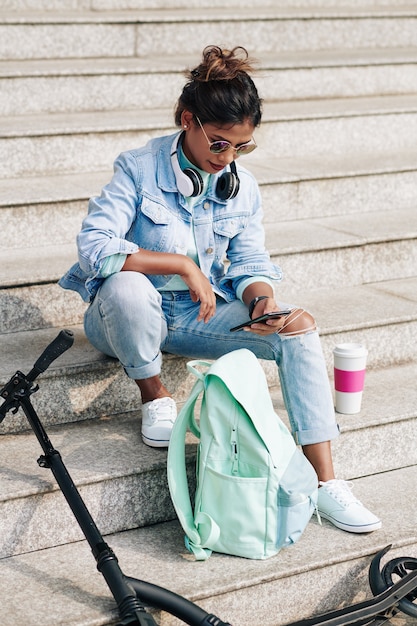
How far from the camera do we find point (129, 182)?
2930 mm

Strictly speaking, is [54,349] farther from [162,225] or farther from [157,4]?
[157,4]

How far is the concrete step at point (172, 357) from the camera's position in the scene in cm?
307

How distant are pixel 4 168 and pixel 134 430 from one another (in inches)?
60.0

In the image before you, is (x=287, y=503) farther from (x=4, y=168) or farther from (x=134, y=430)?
(x=4, y=168)

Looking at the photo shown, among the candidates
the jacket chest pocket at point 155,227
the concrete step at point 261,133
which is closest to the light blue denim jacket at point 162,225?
the jacket chest pocket at point 155,227

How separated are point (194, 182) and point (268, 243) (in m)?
0.93

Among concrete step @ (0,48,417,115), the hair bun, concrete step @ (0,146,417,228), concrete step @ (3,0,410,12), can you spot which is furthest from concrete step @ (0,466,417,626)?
A: concrete step @ (3,0,410,12)

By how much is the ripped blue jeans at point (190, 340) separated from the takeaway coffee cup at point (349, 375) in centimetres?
23

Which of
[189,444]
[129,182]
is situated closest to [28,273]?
[129,182]

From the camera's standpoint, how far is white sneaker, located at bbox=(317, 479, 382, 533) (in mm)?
2830

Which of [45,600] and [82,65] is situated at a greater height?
[82,65]

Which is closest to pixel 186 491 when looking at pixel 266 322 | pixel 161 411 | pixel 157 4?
pixel 161 411

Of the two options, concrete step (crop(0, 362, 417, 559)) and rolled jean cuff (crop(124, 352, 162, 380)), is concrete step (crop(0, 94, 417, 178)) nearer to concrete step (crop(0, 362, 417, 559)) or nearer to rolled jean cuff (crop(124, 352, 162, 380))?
concrete step (crop(0, 362, 417, 559))

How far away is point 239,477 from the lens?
8.62 ft
